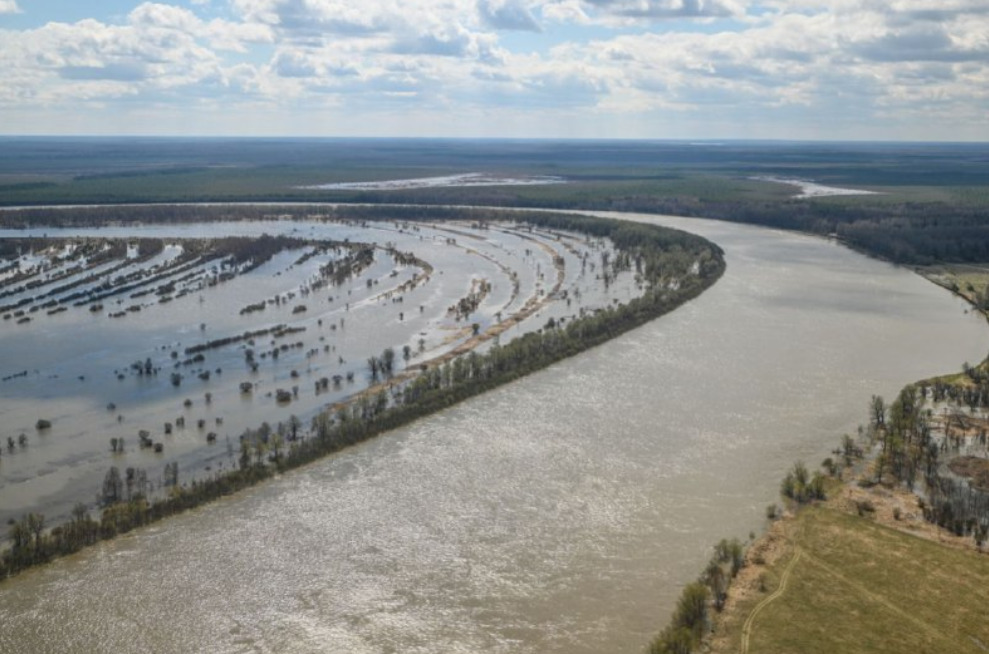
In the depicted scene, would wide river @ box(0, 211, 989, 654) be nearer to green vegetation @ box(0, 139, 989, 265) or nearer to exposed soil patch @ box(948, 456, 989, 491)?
exposed soil patch @ box(948, 456, 989, 491)

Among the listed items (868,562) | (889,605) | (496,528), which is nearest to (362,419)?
(496,528)

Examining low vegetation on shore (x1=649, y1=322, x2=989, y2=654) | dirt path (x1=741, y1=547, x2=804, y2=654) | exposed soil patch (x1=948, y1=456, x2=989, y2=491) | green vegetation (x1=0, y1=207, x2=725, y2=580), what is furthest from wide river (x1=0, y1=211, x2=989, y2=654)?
exposed soil patch (x1=948, y1=456, x2=989, y2=491)

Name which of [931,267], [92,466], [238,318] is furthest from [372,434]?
[931,267]

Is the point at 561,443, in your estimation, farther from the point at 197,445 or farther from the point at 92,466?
the point at 92,466

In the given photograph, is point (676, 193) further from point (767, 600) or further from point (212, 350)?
point (767, 600)

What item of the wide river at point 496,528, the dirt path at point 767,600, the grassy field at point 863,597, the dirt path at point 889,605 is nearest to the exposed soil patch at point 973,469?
the wide river at point 496,528
